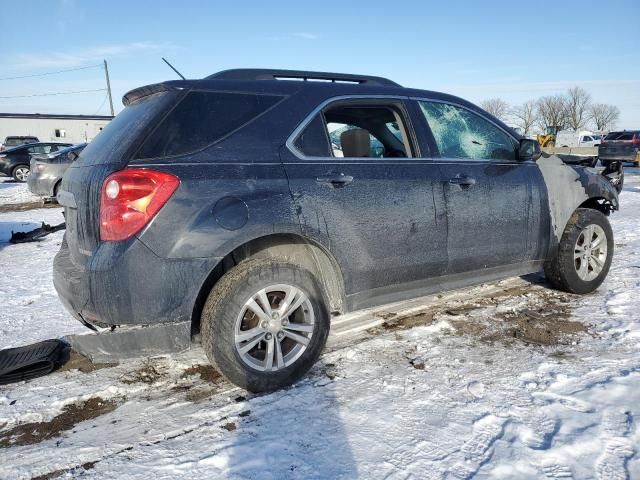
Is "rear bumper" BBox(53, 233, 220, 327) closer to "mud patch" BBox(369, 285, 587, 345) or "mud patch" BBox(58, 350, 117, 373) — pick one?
"mud patch" BBox(58, 350, 117, 373)

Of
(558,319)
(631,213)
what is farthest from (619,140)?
(558,319)

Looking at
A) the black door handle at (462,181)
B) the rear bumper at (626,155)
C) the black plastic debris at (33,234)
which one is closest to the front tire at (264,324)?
the black door handle at (462,181)

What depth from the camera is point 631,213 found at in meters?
9.30

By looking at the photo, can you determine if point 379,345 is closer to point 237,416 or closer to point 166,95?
point 237,416

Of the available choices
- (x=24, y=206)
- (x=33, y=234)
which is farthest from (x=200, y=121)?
(x=24, y=206)

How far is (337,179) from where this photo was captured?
9.89 ft

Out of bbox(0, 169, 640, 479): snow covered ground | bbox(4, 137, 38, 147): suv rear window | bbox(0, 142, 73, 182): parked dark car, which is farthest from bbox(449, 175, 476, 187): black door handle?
bbox(4, 137, 38, 147): suv rear window

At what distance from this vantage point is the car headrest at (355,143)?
10.9ft

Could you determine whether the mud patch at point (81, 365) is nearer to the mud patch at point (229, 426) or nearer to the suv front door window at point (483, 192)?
the mud patch at point (229, 426)

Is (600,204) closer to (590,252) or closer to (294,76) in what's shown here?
(590,252)

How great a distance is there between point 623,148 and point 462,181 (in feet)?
81.0

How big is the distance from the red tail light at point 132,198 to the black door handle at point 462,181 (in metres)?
1.96

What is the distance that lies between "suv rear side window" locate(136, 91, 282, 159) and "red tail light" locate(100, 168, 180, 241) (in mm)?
152

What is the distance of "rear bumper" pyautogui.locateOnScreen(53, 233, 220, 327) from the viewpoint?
2510 mm
